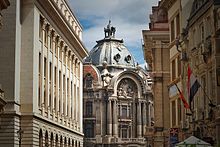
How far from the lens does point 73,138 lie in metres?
89.6

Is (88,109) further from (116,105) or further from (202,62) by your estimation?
(202,62)

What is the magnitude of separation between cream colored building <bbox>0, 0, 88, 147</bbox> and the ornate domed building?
5553cm

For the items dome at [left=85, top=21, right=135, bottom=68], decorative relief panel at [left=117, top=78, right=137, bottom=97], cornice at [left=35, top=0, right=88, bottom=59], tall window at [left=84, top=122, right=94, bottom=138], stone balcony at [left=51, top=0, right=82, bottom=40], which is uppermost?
dome at [left=85, top=21, right=135, bottom=68]

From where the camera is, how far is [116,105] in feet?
467

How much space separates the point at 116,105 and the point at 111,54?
1755 cm

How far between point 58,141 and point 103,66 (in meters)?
72.1

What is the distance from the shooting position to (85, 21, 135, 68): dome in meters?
152

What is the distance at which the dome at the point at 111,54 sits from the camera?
152125 mm

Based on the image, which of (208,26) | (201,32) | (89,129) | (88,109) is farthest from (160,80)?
(89,129)

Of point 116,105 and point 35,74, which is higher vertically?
point 116,105

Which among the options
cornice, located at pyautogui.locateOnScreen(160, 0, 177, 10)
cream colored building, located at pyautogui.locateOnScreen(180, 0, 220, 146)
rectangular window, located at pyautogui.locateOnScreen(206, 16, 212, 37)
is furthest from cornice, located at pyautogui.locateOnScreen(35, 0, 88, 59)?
rectangular window, located at pyautogui.locateOnScreen(206, 16, 212, 37)

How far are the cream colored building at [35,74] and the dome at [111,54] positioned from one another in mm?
68109

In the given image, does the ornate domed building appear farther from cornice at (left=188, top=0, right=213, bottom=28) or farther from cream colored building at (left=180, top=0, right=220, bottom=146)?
cornice at (left=188, top=0, right=213, bottom=28)

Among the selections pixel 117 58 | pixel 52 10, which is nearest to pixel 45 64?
pixel 52 10
